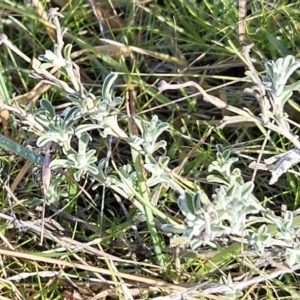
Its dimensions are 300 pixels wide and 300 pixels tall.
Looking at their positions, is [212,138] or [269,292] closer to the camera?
[269,292]

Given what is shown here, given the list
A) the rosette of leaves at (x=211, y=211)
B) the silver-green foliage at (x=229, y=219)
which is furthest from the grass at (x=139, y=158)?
the rosette of leaves at (x=211, y=211)

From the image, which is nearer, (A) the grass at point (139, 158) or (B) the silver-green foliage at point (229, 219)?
(B) the silver-green foliage at point (229, 219)

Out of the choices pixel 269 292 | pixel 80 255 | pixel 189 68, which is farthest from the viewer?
pixel 189 68

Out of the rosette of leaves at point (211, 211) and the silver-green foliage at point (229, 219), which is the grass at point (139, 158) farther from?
the rosette of leaves at point (211, 211)

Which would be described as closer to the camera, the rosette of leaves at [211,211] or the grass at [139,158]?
the rosette of leaves at [211,211]

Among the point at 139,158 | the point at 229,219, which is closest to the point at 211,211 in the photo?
the point at 229,219

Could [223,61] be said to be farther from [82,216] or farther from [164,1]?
[82,216]

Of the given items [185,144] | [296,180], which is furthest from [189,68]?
[296,180]

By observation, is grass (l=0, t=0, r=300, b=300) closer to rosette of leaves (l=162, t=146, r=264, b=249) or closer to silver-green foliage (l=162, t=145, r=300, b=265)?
silver-green foliage (l=162, t=145, r=300, b=265)
